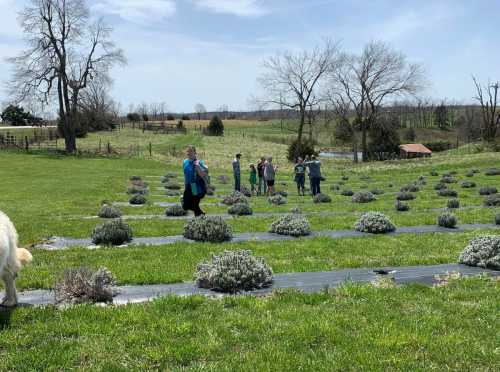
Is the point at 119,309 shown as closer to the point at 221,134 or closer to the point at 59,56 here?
the point at 59,56

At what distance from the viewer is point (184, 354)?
15.2 feet

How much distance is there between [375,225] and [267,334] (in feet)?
25.4

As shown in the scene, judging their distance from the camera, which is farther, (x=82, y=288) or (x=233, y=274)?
(x=233, y=274)

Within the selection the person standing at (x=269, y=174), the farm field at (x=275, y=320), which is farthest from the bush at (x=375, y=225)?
the person standing at (x=269, y=174)

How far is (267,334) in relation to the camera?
514cm

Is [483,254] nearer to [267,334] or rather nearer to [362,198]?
[267,334]

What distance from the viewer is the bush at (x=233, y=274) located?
6.87 meters

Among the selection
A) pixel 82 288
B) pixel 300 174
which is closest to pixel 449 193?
pixel 300 174

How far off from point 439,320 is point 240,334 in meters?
2.36

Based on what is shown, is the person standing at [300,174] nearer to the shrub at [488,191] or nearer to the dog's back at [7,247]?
the shrub at [488,191]

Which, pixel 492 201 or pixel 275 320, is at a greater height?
pixel 275 320

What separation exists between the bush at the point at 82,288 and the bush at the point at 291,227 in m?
5.96

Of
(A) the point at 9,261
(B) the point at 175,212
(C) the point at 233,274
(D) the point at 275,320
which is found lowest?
(B) the point at 175,212

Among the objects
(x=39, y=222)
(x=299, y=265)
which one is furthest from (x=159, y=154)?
(x=299, y=265)
